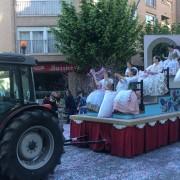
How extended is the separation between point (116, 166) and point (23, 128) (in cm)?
293

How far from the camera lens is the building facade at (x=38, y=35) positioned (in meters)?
26.3

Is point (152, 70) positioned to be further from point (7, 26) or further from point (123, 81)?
point (7, 26)

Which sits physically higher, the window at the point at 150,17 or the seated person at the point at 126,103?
the window at the point at 150,17

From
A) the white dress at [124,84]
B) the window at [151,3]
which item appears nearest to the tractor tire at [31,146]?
the white dress at [124,84]

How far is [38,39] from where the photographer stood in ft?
88.4

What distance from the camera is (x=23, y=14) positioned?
26844 mm

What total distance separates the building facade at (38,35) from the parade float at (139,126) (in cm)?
1551

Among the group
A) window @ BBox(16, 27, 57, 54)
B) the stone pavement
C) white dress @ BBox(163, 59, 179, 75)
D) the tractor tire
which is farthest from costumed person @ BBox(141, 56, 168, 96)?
window @ BBox(16, 27, 57, 54)

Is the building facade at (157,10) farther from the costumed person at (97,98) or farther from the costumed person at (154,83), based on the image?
the costumed person at (97,98)

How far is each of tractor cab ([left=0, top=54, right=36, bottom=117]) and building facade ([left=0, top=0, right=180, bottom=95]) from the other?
64.3ft

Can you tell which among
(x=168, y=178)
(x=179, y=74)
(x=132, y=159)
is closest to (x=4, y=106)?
(x=168, y=178)

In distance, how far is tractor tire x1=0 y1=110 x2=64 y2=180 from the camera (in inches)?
246

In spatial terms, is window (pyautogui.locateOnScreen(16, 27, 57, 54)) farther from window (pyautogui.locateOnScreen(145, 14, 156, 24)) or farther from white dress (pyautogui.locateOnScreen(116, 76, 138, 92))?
white dress (pyautogui.locateOnScreen(116, 76, 138, 92))

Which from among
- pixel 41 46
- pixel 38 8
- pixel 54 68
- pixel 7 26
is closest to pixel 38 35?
pixel 41 46
